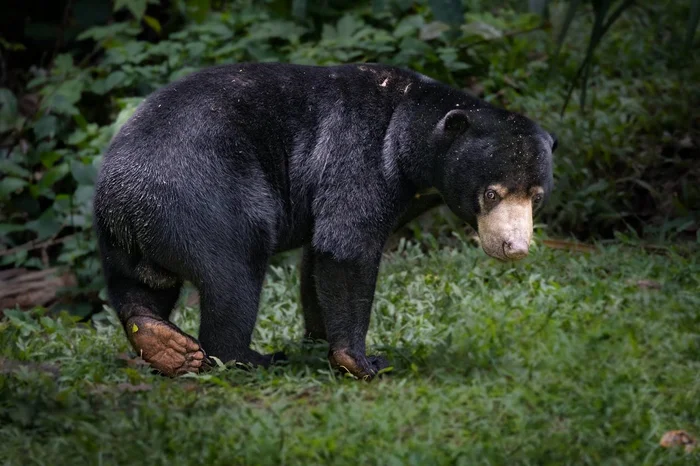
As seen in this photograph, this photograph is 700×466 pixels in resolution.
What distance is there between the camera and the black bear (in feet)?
16.8

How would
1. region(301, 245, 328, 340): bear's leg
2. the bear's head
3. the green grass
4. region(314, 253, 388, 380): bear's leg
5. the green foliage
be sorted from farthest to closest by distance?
the green foliage
region(301, 245, 328, 340): bear's leg
region(314, 253, 388, 380): bear's leg
the bear's head
the green grass

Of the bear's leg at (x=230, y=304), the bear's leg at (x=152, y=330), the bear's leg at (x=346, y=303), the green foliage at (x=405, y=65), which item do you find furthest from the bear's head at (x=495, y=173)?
the green foliage at (x=405, y=65)

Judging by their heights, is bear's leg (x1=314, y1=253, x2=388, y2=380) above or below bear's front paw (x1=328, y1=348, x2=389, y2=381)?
above

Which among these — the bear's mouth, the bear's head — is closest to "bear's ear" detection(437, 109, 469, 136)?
the bear's head

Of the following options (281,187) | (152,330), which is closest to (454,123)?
(281,187)

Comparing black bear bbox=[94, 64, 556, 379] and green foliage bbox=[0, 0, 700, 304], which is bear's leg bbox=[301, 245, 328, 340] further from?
green foliage bbox=[0, 0, 700, 304]

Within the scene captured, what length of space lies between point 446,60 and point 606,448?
5.45m

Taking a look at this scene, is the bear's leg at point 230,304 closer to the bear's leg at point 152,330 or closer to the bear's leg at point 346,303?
the bear's leg at point 152,330

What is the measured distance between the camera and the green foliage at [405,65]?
8.35m

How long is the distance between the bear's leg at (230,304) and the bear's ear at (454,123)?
1.17 m

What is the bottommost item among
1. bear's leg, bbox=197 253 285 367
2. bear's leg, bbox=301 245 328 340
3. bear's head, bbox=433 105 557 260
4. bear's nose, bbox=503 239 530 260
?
bear's leg, bbox=301 245 328 340

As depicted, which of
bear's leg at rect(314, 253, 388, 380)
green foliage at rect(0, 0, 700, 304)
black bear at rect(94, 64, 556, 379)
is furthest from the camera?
green foliage at rect(0, 0, 700, 304)

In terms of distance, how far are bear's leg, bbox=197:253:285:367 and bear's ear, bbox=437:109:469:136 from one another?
1174mm

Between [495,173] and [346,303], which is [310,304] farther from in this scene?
[495,173]
